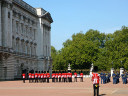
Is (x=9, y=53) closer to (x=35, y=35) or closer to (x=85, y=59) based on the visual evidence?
(x=35, y=35)

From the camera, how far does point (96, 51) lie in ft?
324

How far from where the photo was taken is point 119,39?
85688mm

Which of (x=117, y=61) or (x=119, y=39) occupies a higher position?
(x=119, y=39)

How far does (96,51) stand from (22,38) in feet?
131

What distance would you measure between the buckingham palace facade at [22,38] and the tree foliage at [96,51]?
710 inches

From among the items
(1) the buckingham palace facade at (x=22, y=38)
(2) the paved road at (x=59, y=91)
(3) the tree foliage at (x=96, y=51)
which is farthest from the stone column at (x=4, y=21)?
(3) the tree foliage at (x=96, y=51)

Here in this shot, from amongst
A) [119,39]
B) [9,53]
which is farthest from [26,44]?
[119,39]

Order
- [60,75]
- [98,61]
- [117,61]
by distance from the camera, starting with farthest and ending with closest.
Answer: [98,61], [117,61], [60,75]

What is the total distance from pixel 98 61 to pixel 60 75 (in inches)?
1907

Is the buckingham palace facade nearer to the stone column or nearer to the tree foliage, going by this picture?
the stone column

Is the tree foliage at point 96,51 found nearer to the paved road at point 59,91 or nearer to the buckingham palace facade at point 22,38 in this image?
the buckingham palace facade at point 22,38

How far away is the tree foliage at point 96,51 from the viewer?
→ 276 feet

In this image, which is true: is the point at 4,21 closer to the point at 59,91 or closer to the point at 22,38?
the point at 22,38

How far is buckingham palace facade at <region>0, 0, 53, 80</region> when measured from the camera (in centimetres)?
5088
